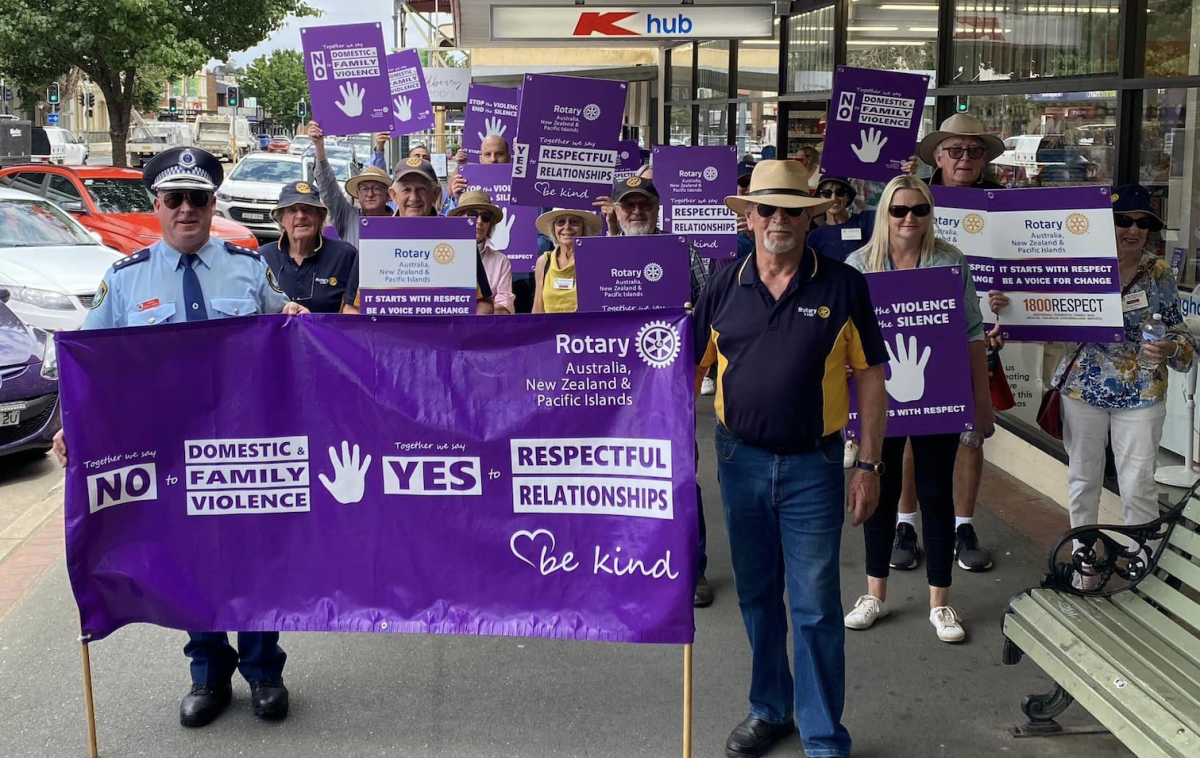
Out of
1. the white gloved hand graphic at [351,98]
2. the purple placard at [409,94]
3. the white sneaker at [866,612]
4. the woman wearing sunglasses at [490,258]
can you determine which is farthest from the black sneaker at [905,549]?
the purple placard at [409,94]

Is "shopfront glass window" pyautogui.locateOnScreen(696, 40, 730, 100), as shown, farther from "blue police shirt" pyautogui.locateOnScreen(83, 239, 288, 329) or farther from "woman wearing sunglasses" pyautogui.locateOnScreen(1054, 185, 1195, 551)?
"blue police shirt" pyautogui.locateOnScreen(83, 239, 288, 329)

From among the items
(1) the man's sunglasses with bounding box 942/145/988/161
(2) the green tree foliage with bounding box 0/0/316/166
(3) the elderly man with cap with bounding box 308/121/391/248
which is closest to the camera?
(1) the man's sunglasses with bounding box 942/145/988/161

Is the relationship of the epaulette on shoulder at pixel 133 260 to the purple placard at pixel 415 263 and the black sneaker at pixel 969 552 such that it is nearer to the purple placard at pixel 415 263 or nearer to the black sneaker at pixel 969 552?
the purple placard at pixel 415 263

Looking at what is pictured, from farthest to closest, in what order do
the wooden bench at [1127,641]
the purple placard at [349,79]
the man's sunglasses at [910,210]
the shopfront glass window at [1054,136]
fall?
the purple placard at [349,79], the shopfront glass window at [1054,136], the man's sunglasses at [910,210], the wooden bench at [1127,641]

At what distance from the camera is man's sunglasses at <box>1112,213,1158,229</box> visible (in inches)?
224

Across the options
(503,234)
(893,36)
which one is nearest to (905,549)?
(503,234)

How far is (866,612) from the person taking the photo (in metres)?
5.74

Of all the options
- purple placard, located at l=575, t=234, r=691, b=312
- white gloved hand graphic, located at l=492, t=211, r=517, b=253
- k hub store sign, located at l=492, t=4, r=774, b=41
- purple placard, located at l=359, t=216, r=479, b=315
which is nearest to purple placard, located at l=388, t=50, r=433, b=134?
k hub store sign, located at l=492, t=4, r=774, b=41

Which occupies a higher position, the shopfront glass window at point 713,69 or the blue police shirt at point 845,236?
the shopfront glass window at point 713,69

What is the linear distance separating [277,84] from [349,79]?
126 metres

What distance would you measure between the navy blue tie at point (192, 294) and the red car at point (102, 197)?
44.2 ft

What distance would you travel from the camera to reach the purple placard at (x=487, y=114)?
11.1 m

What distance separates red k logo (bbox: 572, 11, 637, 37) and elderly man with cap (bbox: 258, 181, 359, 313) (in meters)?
6.10

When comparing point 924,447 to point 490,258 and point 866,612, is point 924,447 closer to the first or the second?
point 866,612
